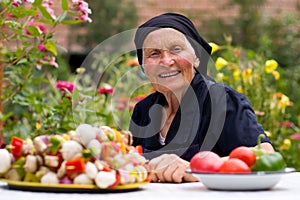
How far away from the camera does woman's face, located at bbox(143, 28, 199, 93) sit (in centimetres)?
275

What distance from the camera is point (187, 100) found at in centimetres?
285

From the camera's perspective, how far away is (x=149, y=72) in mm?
2824

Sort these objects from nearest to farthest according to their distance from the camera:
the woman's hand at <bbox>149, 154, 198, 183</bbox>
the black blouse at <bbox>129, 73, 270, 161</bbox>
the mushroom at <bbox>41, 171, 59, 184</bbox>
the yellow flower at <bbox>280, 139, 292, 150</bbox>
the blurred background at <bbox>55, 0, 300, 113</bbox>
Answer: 1. the mushroom at <bbox>41, 171, 59, 184</bbox>
2. the woman's hand at <bbox>149, 154, 198, 183</bbox>
3. the black blouse at <bbox>129, 73, 270, 161</bbox>
4. the yellow flower at <bbox>280, 139, 292, 150</bbox>
5. the blurred background at <bbox>55, 0, 300, 113</bbox>

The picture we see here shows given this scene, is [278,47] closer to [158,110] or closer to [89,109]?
[89,109]

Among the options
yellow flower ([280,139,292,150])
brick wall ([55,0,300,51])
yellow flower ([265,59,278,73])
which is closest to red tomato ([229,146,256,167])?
yellow flower ([265,59,278,73])

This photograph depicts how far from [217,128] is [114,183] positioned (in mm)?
925

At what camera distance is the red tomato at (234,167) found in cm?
192

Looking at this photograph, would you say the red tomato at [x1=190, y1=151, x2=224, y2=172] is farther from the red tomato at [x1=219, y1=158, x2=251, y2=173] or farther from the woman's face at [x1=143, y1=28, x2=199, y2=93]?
the woman's face at [x1=143, y1=28, x2=199, y2=93]

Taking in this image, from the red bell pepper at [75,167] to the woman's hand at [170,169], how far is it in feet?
1.46

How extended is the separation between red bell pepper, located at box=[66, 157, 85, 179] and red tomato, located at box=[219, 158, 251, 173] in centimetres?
38

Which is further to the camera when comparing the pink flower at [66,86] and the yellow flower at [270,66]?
the yellow flower at [270,66]

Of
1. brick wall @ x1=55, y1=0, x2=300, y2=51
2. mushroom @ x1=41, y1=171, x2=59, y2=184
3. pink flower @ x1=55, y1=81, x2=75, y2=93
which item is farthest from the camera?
brick wall @ x1=55, y1=0, x2=300, y2=51

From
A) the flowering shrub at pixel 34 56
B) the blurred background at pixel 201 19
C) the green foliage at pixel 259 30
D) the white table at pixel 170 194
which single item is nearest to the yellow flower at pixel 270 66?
the flowering shrub at pixel 34 56

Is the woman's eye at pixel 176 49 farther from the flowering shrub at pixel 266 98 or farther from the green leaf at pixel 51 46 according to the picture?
the flowering shrub at pixel 266 98
